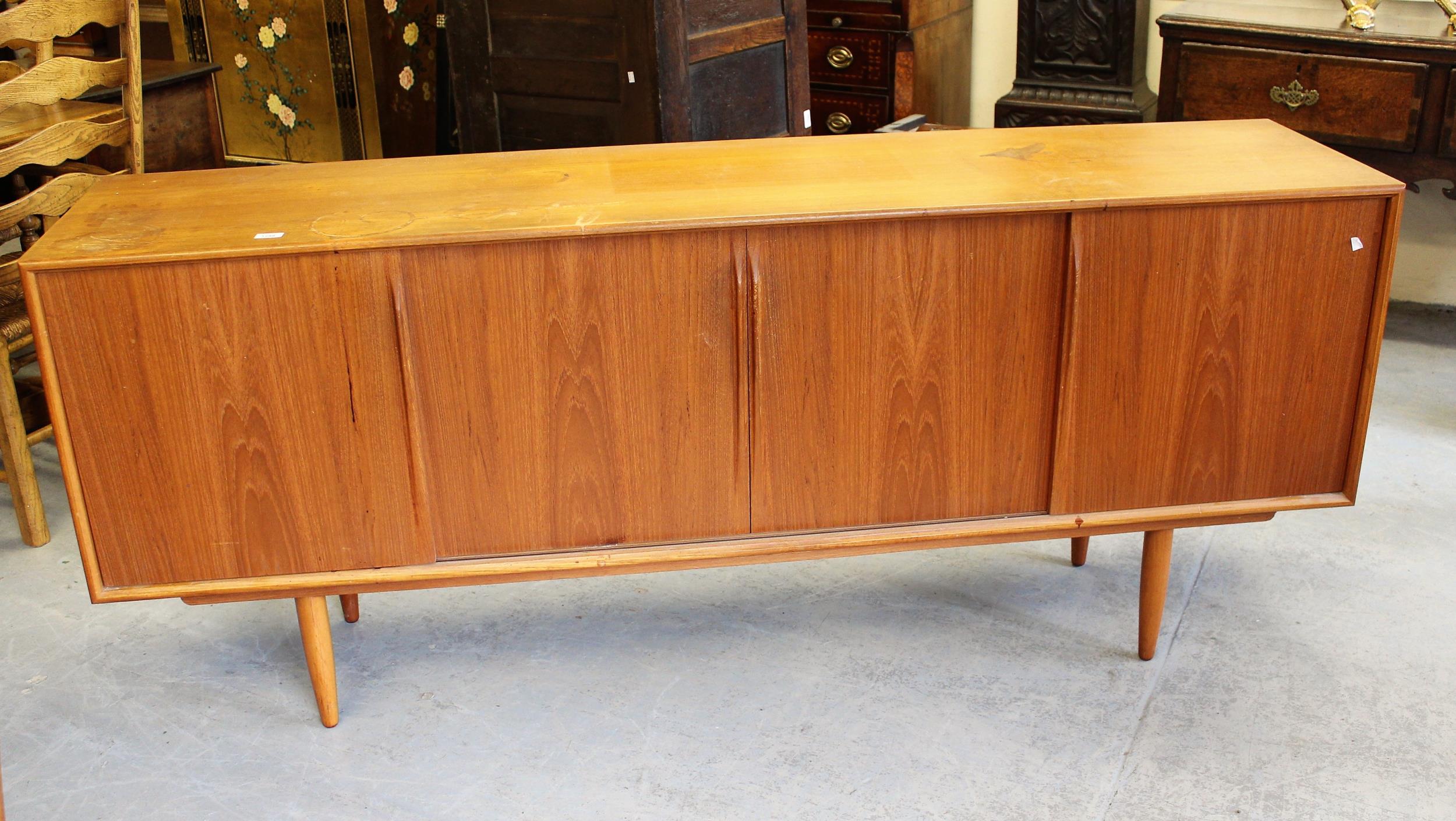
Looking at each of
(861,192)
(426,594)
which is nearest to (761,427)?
(861,192)

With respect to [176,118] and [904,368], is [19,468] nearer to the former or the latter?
[176,118]

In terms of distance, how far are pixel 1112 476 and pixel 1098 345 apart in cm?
22

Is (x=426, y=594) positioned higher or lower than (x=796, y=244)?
lower

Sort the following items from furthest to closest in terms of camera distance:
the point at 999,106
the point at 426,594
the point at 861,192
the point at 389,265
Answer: the point at 999,106
the point at 426,594
the point at 861,192
the point at 389,265

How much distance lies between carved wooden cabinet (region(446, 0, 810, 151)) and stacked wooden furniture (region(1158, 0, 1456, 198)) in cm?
106

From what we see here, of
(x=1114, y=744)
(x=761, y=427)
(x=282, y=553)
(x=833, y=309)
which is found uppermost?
(x=833, y=309)

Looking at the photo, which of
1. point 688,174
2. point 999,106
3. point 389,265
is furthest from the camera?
point 999,106

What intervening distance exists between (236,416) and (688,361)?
636 millimetres

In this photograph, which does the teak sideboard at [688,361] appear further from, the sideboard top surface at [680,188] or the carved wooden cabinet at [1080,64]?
the carved wooden cabinet at [1080,64]

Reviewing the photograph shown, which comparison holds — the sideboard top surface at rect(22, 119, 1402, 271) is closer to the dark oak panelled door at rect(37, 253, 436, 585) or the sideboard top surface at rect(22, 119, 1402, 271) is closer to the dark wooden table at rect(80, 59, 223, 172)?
the dark oak panelled door at rect(37, 253, 436, 585)

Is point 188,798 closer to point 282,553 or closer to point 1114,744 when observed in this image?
point 282,553

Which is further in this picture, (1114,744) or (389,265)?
(1114,744)

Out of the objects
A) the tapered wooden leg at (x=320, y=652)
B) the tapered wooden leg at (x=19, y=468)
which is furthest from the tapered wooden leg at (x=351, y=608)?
the tapered wooden leg at (x=19, y=468)

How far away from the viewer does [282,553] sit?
1.90m
